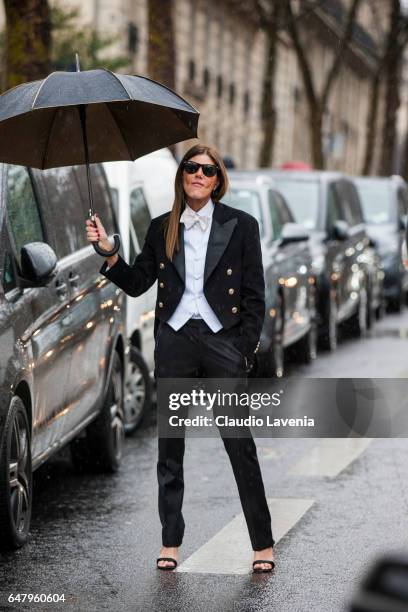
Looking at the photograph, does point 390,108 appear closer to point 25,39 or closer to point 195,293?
point 25,39

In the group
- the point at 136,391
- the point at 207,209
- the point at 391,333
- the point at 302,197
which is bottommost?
the point at 391,333

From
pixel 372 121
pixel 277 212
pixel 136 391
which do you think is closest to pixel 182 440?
pixel 136 391

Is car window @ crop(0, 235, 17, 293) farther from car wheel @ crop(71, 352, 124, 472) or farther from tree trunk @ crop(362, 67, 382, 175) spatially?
tree trunk @ crop(362, 67, 382, 175)

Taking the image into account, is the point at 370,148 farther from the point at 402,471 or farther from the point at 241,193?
the point at 402,471

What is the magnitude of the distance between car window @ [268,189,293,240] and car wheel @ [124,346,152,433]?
368 cm

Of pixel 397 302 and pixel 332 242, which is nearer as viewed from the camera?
Result: pixel 332 242

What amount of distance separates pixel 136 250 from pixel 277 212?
416cm

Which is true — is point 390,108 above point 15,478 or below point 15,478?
above

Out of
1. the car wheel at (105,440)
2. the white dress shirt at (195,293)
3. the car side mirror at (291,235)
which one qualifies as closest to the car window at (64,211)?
the car wheel at (105,440)

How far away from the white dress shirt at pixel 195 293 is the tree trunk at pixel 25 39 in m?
8.37

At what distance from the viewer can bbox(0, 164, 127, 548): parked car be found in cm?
680

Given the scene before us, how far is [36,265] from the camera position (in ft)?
23.1

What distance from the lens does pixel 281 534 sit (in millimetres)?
7281

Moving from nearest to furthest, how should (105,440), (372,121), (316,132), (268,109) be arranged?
(105,440), (268,109), (316,132), (372,121)
